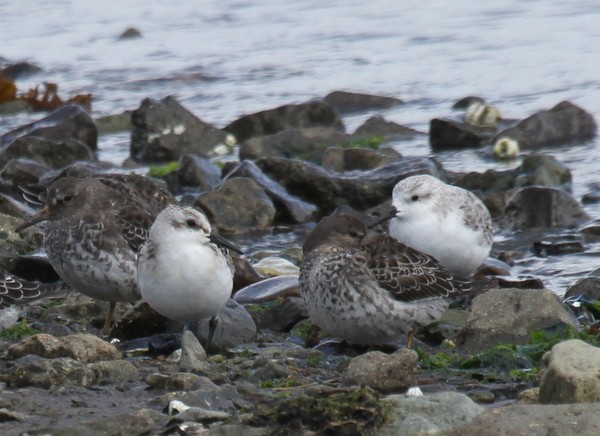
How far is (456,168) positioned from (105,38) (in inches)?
418

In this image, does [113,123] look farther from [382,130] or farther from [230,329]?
[230,329]

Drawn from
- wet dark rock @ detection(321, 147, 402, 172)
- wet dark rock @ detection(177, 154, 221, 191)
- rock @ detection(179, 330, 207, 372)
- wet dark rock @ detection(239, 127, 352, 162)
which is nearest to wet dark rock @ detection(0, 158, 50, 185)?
wet dark rock @ detection(177, 154, 221, 191)

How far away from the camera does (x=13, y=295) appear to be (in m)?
8.08

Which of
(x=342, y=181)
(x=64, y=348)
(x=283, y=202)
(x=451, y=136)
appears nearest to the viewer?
(x=64, y=348)

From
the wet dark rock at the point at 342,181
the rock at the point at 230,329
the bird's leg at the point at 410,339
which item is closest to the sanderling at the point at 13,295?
the rock at the point at 230,329

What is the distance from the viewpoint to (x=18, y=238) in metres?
11.0

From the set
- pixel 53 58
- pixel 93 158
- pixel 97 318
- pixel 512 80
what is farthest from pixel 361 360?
pixel 53 58

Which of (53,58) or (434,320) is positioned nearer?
(434,320)

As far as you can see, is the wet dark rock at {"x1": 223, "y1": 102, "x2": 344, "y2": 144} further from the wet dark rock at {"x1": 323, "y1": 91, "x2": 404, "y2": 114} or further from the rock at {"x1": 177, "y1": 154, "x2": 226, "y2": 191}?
the rock at {"x1": 177, "y1": 154, "x2": 226, "y2": 191}

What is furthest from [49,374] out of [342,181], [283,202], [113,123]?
[113,123]

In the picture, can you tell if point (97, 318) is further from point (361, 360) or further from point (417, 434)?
point (417, 434)

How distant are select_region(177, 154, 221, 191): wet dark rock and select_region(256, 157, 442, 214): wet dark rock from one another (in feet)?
2.35

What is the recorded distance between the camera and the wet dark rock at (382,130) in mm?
15470

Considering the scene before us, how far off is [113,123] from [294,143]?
3365 mm
